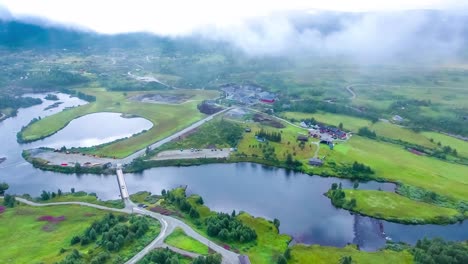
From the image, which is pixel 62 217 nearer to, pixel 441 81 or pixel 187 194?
pixel 187 194

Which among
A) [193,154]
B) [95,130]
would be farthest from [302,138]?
[95,130]

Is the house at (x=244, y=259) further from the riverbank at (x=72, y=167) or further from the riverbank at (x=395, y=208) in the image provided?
the riverbank at (x=72, y=167)

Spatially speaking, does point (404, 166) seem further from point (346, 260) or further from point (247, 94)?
point (247, 94)

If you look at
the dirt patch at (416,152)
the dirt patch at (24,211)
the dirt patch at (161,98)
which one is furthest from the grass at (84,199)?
the dirt patch at (416,152)

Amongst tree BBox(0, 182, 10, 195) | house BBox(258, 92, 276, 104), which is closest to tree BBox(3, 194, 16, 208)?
tree BBox(0, 182, 10, 195)

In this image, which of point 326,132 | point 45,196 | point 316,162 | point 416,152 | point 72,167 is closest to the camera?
point 45,196

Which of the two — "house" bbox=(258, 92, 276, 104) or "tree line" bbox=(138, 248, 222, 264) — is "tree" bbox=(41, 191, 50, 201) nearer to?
"tree line" bbox=(138, 248, 222, 264)
